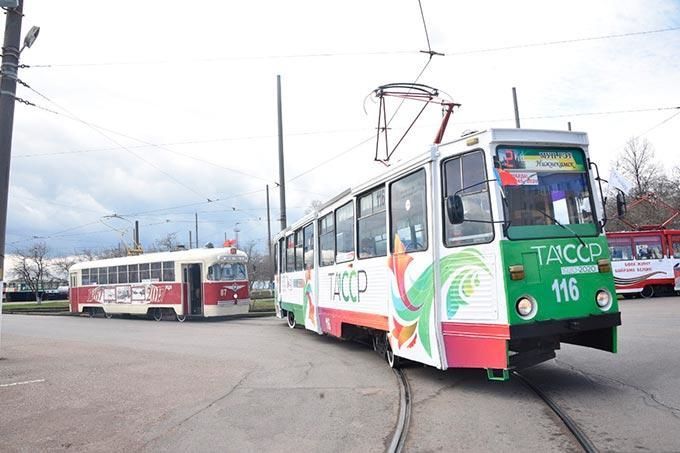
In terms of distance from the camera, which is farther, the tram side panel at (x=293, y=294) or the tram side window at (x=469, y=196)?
the tram side panel at (x=293, y=294)

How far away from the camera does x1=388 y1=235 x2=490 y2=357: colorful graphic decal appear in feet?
21.9

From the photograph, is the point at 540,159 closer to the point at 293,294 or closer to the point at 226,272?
the point at 293,294

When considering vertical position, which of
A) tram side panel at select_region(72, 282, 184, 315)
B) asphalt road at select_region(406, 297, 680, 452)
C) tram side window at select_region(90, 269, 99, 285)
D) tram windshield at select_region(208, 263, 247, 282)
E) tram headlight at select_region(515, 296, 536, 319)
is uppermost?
tram side window at select_region(90, 269, 99, 285)

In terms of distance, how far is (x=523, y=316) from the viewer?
626 cm

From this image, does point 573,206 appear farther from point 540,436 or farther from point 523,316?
point 540,436

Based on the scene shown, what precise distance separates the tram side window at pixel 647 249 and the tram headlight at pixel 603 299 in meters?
21.5

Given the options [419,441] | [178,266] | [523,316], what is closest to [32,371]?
[419,441]

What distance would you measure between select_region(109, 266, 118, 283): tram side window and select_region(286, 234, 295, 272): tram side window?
1416 centimetres

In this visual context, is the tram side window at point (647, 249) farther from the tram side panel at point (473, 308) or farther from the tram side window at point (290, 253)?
the tram side panel at point (473, 308)

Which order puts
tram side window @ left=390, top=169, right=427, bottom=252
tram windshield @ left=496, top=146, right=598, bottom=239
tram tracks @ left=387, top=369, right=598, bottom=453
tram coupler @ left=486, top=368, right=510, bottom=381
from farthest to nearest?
1. tram side window @ left=390, top=169, right=427, bottom=252
2. tram windshield @ left=496, top=146, right=598, bottom=239
3. tram coupler @ left=486, top=368, right=510, bottom=381
4. tram tracks @ left=387, top=369, right=598, bottom=453

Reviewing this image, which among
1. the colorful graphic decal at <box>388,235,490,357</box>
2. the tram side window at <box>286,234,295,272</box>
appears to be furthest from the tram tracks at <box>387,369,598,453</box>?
the tram side window at <box>286,234,295,272</box>

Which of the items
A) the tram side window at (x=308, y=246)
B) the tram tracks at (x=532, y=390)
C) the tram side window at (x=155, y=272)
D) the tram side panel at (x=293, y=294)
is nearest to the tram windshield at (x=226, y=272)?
the tram side window at (x=155, y=272)

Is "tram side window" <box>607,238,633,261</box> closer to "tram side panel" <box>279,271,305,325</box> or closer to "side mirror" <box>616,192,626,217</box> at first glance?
"tram side panel" <box>279,271,305,325</box>

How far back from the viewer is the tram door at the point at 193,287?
23234 mm
